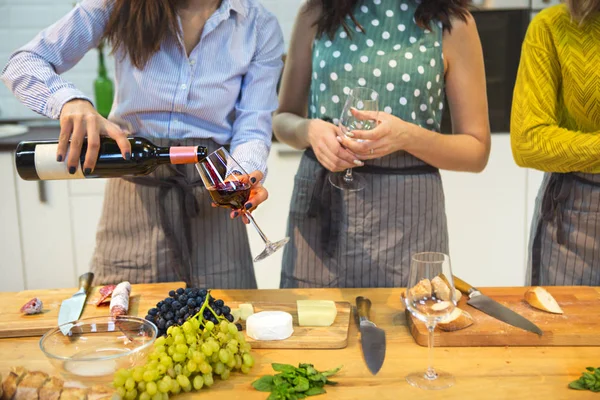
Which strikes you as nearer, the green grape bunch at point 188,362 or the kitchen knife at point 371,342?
the green grape bunch at point 188,362

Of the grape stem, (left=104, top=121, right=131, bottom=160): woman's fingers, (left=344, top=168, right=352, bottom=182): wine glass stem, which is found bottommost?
the grape stem

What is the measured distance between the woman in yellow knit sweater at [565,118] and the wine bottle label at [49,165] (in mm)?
1105

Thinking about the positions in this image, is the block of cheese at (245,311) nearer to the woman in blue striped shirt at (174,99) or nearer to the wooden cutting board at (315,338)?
the wooden cutting board at (315,338)

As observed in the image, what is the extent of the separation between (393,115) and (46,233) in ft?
6.81

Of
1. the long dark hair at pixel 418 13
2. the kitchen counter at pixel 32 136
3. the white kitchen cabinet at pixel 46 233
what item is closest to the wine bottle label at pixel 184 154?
the long dark hair at pixel 418 13

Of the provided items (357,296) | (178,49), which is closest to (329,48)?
(178,49)

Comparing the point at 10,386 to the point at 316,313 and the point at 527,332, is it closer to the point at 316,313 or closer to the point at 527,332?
the point at 316,313

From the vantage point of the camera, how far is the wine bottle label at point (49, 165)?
52.3 inches

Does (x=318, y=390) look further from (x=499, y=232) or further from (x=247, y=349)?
(x=499, y=232)

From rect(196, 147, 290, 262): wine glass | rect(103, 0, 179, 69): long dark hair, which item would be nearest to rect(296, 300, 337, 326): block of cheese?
rect(196, 147, 290, 262): wine glass

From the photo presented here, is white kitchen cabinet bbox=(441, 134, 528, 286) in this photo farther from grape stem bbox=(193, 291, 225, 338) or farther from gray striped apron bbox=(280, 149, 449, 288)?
grape stem bbox=(193, 291, 225, 338)

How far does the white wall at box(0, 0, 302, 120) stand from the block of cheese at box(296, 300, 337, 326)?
2.54m

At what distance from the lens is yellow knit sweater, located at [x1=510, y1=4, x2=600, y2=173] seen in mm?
1766

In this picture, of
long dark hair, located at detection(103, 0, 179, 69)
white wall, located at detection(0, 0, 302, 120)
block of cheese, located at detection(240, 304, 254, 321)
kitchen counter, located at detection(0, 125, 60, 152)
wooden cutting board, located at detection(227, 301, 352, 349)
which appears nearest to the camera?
wooden cutting board, located at detection(227, 301, 352, 349)
